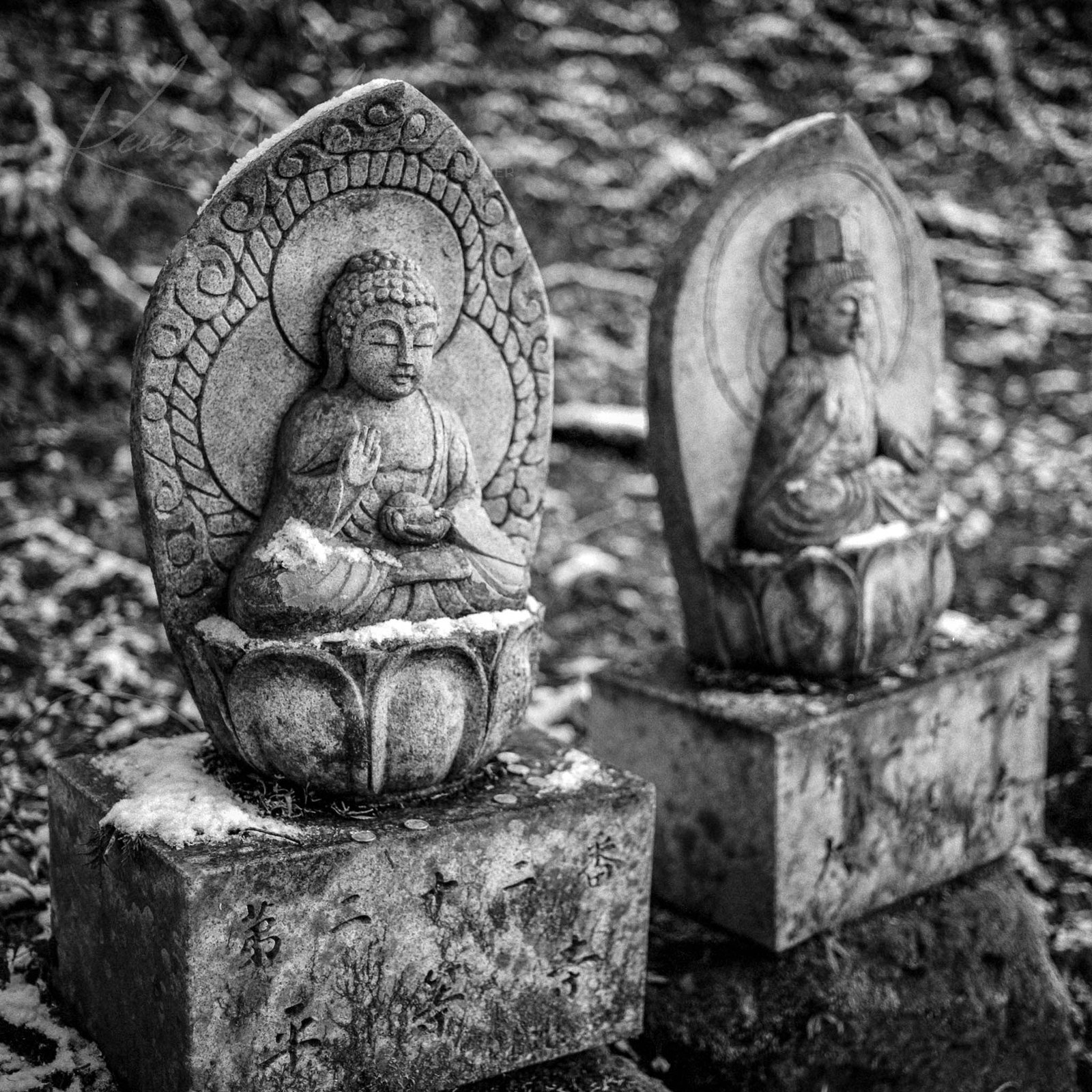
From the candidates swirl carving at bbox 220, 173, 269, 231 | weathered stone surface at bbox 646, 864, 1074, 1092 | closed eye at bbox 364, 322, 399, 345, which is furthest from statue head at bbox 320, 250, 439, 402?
weathered stone surface at bbox 646, 864, 1074, 1092

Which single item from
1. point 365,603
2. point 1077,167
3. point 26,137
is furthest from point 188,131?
point 1077,167

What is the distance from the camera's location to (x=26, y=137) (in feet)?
18.9

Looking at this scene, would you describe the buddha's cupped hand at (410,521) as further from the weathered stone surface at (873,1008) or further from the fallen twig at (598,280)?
the fallen twig at (598,280)

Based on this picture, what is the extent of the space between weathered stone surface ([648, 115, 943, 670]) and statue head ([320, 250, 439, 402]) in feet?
3.37

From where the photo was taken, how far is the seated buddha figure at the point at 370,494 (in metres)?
2.45

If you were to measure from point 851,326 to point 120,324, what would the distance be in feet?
12.6

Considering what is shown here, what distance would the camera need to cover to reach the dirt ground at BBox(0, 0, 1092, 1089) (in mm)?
4258

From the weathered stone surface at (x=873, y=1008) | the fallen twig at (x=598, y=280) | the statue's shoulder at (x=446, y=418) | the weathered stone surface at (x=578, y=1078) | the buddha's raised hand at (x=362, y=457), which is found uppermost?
the fallen twig at (x=598, y=280)

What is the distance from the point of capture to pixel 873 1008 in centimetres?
329

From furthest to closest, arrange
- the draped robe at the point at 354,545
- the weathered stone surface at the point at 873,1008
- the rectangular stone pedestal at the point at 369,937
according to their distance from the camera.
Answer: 1. the weathered stone surface at the point at 873,1008
2. the draped robe at the point at 354,545
3. the rectangular stone pedestal at the point at 369,937

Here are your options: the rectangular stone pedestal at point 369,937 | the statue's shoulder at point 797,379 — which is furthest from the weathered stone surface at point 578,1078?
the statue's shoulder at point 797,379

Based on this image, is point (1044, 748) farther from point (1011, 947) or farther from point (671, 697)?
point (671, 697)

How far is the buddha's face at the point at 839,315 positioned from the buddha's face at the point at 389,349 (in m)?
1.35

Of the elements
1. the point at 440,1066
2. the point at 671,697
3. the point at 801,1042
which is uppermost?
the point at 671,697
